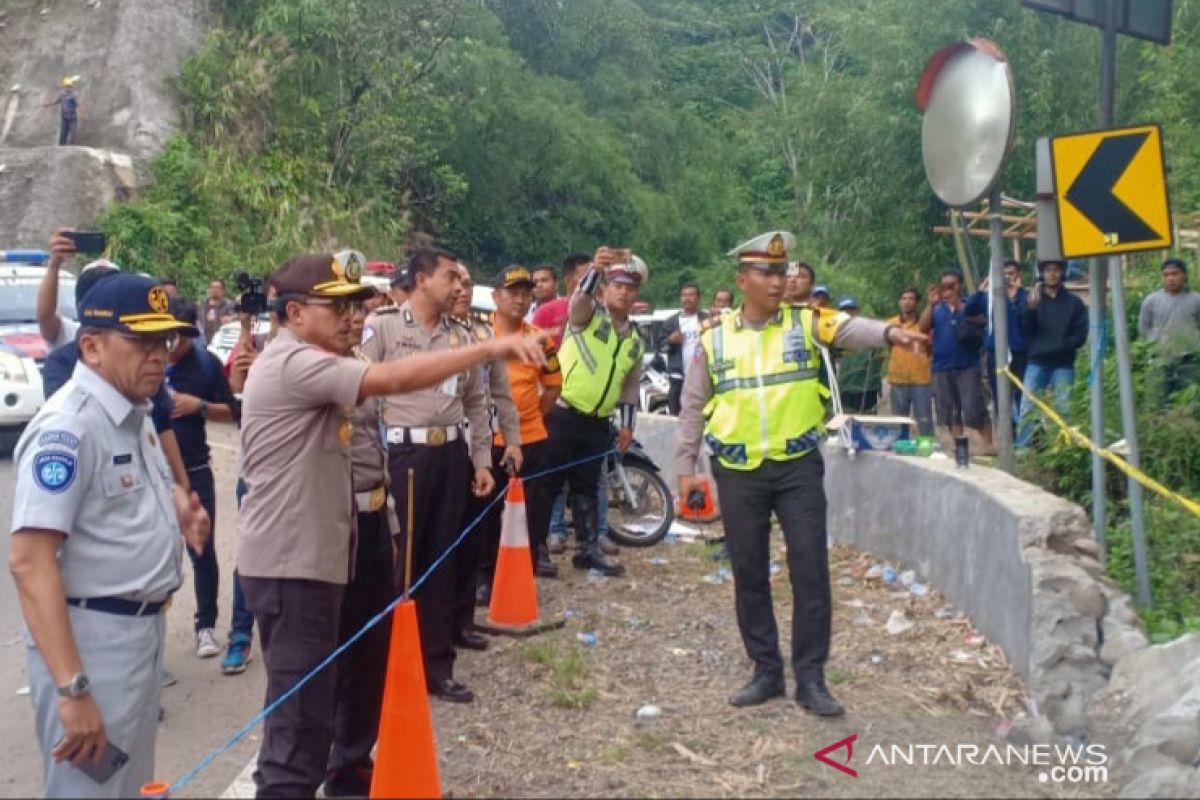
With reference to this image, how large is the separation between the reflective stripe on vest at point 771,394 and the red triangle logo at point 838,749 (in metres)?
1.27

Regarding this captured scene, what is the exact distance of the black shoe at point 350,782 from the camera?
5.14 meters

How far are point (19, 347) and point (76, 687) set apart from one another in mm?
12461

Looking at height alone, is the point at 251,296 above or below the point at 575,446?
above

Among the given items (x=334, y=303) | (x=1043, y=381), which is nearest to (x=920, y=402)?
(x=1043, y=381)

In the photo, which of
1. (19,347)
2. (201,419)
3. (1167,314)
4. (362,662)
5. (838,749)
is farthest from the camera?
(19,347)

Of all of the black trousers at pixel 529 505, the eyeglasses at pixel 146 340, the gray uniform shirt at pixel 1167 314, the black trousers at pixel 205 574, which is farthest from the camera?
the gray uniform shirt at pixel 1167 314

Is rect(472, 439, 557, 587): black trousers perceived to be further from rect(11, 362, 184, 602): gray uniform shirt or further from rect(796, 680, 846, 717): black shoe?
rect(11, 362, 184, 602): gray uniform shirt

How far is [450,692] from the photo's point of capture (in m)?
6.24

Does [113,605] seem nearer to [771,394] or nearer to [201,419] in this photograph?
[771,394]

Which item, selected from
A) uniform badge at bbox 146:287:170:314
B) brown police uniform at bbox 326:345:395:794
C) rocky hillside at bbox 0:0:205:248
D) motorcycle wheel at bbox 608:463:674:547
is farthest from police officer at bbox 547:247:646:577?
rocky hillside at bbox 0:0:205:248

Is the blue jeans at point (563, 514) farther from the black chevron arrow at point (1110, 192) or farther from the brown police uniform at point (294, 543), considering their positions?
the brown police uniform at point (294, 543)

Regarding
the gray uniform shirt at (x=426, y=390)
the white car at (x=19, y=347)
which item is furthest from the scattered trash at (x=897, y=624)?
the white car at (x=19, y=347)

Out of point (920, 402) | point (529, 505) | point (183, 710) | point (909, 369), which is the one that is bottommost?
point (183, 710)

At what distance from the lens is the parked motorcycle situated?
1002cm
